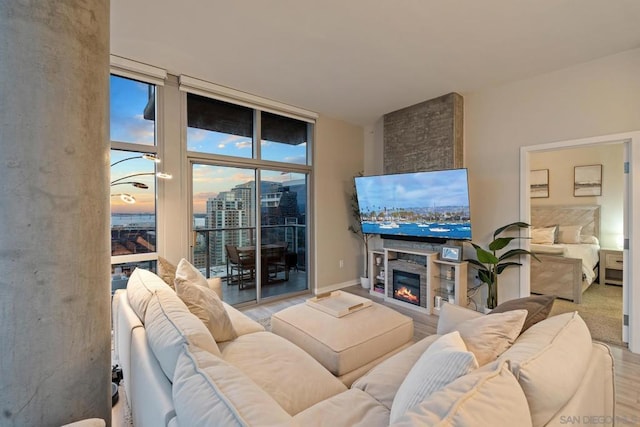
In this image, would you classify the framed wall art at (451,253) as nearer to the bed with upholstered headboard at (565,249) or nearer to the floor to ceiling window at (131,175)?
the bed with upholstered headboard at (565,249)

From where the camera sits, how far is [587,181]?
17.1ft

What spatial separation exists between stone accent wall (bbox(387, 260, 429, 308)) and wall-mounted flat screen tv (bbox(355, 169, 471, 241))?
14.7 inches

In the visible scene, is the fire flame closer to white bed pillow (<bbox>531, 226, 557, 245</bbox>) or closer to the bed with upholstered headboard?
the bed with upholstered headboard

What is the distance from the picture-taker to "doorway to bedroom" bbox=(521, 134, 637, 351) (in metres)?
3.67

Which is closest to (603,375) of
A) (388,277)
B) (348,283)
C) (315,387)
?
(315,387)

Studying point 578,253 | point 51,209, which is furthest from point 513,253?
point 51,209

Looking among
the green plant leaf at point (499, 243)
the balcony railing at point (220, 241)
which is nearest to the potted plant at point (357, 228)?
the balcony railing at point (220, 241)

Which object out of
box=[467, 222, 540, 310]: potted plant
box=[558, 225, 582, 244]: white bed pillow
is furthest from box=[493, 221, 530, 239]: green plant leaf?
box=[558, 225, 582, 244]: white bed pillow

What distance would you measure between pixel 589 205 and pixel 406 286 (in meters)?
4.06

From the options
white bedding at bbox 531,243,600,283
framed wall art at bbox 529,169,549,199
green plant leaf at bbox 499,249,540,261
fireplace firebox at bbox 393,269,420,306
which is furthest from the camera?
framed wall art at bbox 529,169,549,199

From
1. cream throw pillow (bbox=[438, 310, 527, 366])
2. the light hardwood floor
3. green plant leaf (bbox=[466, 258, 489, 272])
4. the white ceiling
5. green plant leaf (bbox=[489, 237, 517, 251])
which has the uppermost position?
the white ceiling

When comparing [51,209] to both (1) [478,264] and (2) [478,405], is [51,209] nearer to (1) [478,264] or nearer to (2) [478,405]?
(2) [478,405]

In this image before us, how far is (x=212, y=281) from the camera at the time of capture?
280cm

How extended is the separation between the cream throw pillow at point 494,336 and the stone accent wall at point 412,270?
253 centimetres
